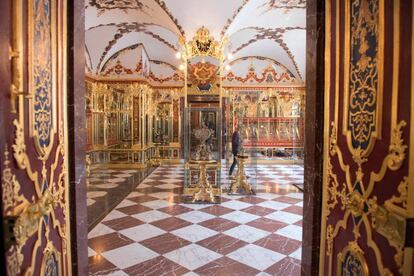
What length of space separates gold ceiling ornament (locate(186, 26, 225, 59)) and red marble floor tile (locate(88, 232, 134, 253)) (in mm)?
4108

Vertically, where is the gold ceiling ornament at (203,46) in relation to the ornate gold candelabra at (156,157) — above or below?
above

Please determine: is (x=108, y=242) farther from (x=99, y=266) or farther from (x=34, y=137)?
(x=34, y=137)

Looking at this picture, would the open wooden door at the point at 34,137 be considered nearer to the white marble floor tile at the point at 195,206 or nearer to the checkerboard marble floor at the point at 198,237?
the checkerboard marble floor at the point at 198,237

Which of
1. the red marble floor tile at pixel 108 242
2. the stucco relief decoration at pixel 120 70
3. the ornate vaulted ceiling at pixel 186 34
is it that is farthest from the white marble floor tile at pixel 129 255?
the stucco relief decoration at pixel 120 70

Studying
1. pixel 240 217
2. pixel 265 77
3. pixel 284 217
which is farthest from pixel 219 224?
pixel 265 77

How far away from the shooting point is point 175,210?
500 centimetres

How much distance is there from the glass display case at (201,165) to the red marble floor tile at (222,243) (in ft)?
6.04

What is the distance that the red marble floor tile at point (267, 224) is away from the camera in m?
4.12

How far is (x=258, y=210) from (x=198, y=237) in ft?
5.32

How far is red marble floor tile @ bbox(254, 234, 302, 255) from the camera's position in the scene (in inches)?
134

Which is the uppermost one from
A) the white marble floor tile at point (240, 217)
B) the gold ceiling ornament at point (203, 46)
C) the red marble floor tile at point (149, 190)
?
the gold ceiling ornament at point (203, 46)

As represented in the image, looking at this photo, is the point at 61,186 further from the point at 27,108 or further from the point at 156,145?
the point at 156,145

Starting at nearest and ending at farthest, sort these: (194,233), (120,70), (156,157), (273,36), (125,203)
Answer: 1. (194,233)
2. (125,203)
3. (273,36)
4. (120,70)
5. (156,157)

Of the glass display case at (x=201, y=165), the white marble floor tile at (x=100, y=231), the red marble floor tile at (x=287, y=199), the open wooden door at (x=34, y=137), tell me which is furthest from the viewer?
the glass display case at (x=201, y=165)
